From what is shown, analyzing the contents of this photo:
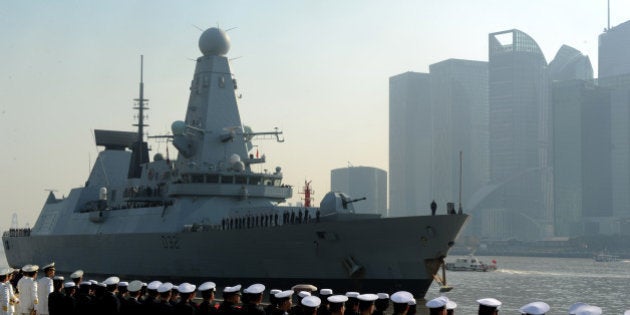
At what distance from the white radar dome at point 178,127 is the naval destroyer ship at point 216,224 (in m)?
0.09

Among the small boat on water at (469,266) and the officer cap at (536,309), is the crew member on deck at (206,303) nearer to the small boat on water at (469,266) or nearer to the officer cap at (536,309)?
the officer cap at (536,309)

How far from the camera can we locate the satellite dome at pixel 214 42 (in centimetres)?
4162

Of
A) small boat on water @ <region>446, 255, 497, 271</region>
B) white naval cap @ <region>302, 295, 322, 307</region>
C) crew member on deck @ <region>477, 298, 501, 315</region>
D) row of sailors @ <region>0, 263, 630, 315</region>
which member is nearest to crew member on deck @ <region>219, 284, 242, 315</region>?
row of sailors @ <region>0, 263, 630, 315</region>

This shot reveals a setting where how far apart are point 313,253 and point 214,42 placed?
48.2 feet

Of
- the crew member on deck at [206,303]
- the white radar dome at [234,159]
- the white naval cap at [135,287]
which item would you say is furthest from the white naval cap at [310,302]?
the white radar dome at [234,159]

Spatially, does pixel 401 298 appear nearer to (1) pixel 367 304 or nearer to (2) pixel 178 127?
(1) pixel 367 304

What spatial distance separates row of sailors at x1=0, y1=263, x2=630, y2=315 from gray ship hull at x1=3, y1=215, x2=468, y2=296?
50.0ft

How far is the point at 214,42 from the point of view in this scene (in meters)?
41.6

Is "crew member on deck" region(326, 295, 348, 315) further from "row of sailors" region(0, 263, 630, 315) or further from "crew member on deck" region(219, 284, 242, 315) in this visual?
"crew member on deck" region(219, 284, 242, 315)

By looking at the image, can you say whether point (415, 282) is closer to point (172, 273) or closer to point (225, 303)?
point (172, 273)

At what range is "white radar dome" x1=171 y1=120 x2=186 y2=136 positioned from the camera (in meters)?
41.7

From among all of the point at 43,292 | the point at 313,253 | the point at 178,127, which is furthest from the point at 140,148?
the point at 43,292

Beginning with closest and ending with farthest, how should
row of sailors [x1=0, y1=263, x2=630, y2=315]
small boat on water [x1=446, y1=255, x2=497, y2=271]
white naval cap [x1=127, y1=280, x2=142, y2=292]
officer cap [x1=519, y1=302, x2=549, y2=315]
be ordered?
officer cap [x1=519, y1=302, x2=549, y2=315] < row of sailors [x1=0, y1=263, x2=630, y2=315] < white naval cap [x1=127, y1=280, x2=142, y2=292] < small boat on water [x1=446, y1=255, x2=497, y2=271]

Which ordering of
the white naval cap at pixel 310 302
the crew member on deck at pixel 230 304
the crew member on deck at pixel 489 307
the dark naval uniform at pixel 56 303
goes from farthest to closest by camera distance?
the dark naval uniform at pixel 56 303
the crew member on deck at pixel 230 304
the white naval cap at pixel 310 302
the crew member on deck at pixel 489 307
